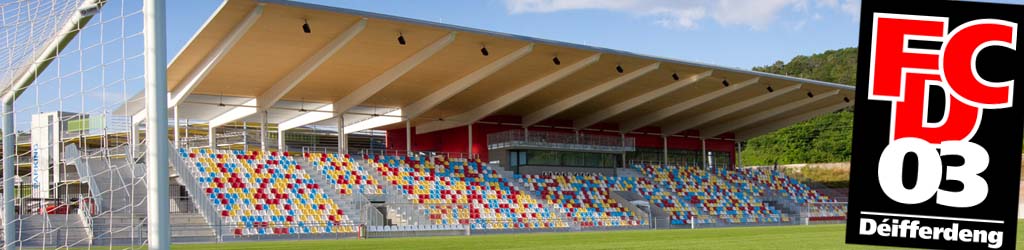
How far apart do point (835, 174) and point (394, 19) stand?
157 ft

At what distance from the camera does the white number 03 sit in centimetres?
399

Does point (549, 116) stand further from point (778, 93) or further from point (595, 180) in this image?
point (778, 93)

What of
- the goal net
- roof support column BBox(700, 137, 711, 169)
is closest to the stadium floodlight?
roof support column BBox(700, 137, 711, 169)

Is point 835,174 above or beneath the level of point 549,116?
beneath

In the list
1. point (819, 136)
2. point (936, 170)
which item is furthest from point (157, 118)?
point (819, 136)

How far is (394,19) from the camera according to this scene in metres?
27.6

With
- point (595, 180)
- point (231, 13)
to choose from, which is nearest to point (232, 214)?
point (231, 13)

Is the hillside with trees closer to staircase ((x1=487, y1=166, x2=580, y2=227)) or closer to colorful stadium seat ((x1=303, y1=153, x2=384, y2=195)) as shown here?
staircase ((x1=487, y1=166, x2=580, y2=227))

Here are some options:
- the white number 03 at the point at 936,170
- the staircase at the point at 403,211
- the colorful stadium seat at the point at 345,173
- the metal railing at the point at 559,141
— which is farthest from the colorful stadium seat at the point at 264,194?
the white number 03 at the point at 936,170

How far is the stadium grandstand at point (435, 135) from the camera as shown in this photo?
29.1 meters

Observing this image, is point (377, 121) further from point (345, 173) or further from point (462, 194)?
point (462, 194)

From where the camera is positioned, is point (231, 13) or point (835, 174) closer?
point (231, 13)

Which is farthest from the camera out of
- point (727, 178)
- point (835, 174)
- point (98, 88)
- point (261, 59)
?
point (835, 174)

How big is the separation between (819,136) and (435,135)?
141 feet
